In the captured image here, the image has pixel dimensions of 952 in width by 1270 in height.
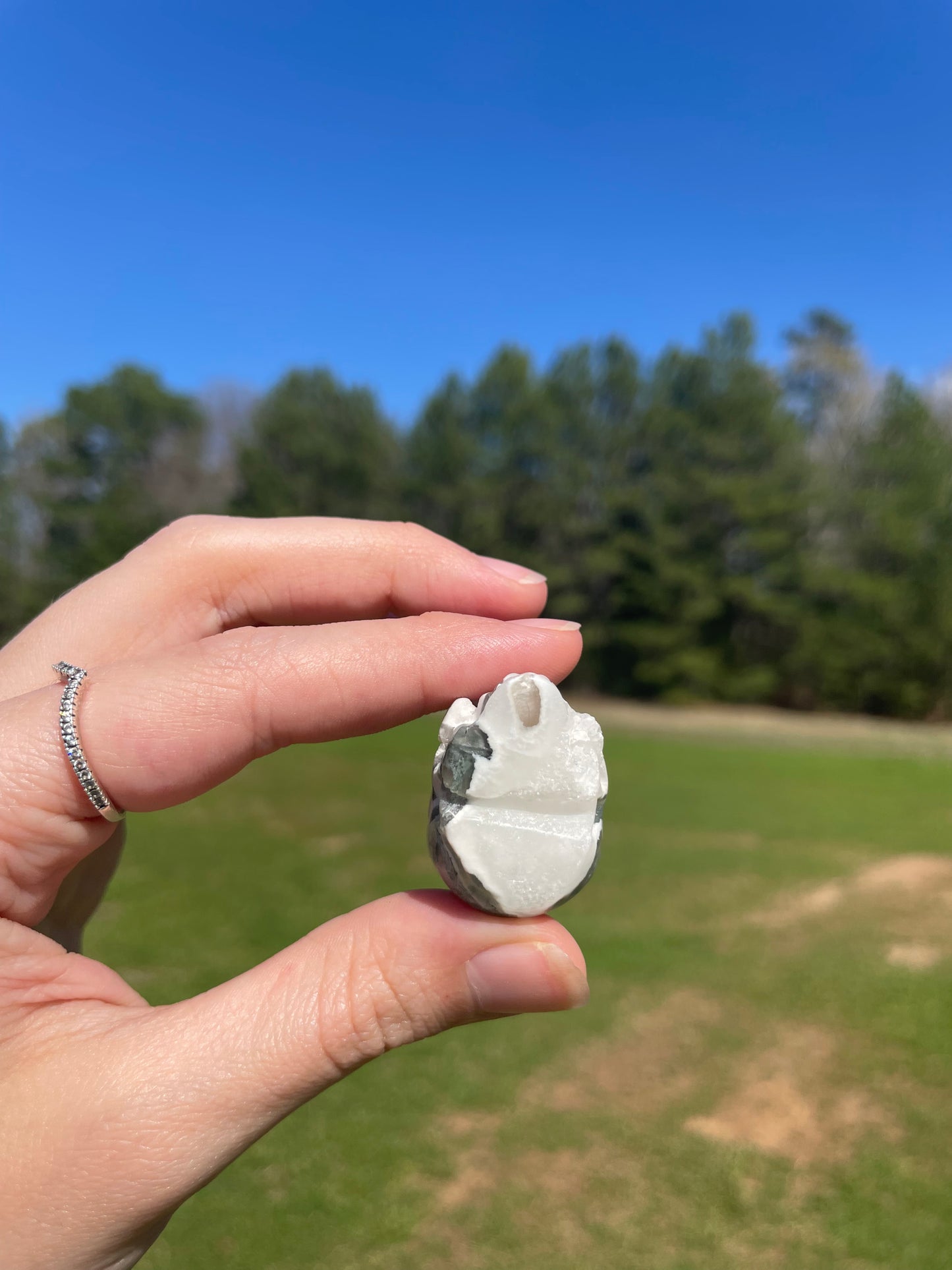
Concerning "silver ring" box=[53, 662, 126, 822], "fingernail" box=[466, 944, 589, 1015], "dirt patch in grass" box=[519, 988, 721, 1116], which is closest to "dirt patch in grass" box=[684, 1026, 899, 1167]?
"dirt patch in grass" box=[519, 988, 721, 1116]

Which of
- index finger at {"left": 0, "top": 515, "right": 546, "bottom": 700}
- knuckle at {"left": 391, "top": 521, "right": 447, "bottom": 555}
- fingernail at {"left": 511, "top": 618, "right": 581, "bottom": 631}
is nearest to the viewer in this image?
fingernail at {"left": 511, "top": 618, "right": 581, "bottom": 631}

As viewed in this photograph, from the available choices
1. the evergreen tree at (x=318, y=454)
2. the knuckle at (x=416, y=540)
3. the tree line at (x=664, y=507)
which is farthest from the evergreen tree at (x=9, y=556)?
the knuckle at (x=416, y=540)

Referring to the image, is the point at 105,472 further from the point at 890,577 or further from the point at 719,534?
the point at 890,577

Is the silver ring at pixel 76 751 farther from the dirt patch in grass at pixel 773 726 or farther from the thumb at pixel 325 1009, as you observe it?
the dirt patch in grass at pixel 773 726

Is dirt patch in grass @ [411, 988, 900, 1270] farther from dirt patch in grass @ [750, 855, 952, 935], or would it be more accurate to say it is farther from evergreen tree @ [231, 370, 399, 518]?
evergreen tree @ [231, 370, 399, 518]

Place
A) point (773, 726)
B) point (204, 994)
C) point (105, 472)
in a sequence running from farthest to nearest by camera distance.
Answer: point (105, 472), point (773, 726), point (204, 994)

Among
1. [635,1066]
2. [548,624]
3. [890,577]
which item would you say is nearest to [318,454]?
[890,577]
